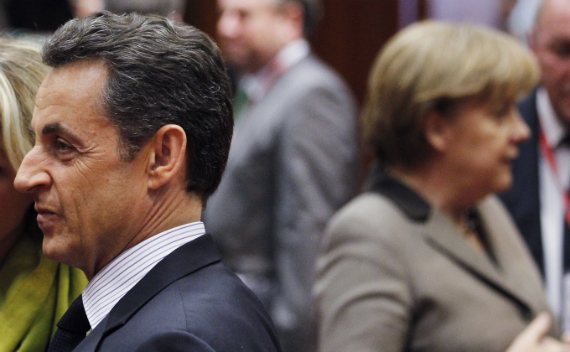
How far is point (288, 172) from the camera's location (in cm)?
362

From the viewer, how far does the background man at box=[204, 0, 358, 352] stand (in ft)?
11.8

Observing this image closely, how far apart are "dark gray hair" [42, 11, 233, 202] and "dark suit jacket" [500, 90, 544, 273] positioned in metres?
1.70

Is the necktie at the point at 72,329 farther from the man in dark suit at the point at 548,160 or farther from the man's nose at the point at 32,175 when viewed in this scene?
the man in dark suit at the point at 548,160

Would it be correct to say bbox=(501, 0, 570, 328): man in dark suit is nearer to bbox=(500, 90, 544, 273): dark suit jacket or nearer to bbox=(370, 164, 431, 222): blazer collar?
bbox=(500, 90, 544, 273): dark suit jacket

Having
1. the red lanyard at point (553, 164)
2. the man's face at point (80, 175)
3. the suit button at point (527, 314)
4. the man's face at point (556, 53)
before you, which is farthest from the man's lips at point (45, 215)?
the man's face at point (556, 53)

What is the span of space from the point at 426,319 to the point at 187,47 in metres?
1.13

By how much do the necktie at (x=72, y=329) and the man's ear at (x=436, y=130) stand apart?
1.34m

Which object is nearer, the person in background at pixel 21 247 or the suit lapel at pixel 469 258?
the person in background at pixel 21 247

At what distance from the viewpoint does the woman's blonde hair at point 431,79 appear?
2441 mm

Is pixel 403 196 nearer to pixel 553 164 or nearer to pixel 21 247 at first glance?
pixel 553 164

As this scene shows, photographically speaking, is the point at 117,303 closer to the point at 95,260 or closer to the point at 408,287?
the point at 95,260

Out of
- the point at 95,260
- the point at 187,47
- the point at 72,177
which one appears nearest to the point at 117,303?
the point at 95,260

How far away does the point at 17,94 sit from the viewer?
1.70 meters

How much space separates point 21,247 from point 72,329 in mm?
374
